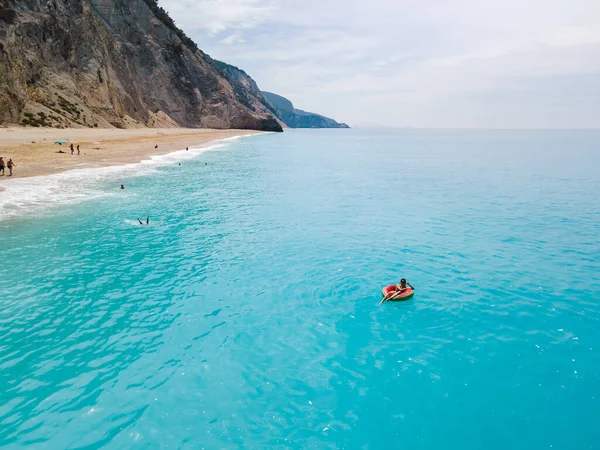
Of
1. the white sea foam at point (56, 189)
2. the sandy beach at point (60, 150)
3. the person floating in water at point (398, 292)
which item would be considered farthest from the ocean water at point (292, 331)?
the sandy beach at point (60, 150)

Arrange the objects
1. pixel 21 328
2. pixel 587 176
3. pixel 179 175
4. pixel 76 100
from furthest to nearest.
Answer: pixel 76 100
pixel 587 176
pixel 179 175
pixel 21 328

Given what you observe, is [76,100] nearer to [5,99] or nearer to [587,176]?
[5,99]

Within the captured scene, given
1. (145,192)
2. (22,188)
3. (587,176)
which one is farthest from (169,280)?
(587,176)

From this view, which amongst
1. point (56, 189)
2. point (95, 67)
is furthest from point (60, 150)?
point (95, 67)

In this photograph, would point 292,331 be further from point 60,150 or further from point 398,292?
point 60,150

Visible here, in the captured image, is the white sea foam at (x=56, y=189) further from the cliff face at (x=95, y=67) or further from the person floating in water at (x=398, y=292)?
the cliff face at (x=95, y=67)

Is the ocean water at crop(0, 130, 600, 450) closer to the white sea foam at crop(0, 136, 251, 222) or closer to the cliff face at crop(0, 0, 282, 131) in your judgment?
the white sea foam at crop(0, 136, 251, 222)
